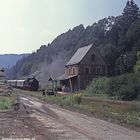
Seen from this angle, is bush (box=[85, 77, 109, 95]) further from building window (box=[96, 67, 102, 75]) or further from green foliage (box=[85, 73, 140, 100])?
building window (box=[96, 67, 102, 75])

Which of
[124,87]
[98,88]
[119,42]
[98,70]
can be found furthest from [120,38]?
[124,87]

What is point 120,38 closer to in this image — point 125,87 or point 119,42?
point 119,42

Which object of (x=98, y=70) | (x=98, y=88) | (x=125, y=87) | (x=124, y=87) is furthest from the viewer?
(x=98, y=70)

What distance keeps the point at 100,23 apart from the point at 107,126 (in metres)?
128

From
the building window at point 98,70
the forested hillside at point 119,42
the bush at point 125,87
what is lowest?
the bush at point 125,87

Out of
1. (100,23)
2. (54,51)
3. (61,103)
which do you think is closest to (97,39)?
(100,23)

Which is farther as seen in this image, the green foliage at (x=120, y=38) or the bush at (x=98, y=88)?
the green foliage at (x=120, y=38)

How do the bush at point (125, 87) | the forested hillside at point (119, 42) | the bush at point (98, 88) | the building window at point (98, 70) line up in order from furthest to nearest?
the forested hillside at point (119, 42)
the building window at point (98, 70)
the bush at point (98, 88)
the bush at point (125, 87)

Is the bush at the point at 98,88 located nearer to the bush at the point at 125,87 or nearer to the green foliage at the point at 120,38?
the bush at the point at 125,87

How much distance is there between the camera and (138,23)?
320 feet

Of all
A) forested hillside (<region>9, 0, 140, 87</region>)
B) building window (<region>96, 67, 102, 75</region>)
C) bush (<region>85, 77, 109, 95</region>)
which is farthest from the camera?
forested hillside (<region>9, 0, 140, 87</region>)

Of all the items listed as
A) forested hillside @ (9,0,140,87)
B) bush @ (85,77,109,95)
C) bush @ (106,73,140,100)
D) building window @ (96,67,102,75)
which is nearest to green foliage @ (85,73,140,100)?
bush @ (106,73,140,100)

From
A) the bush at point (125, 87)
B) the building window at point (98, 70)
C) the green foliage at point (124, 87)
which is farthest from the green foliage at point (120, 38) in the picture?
the bush at point (125, 87)

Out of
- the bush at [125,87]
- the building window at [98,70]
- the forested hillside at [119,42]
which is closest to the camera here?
the bush at [125,87]
